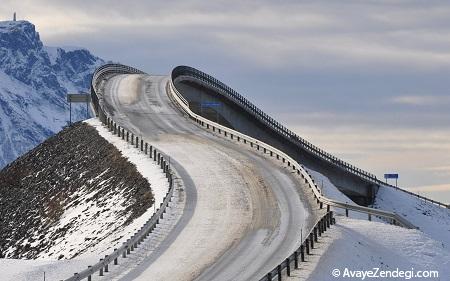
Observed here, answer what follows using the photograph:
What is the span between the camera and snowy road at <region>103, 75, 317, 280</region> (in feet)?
186

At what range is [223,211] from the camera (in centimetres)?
7050

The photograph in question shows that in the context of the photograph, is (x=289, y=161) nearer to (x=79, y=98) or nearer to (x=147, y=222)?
(x=147, y=222)

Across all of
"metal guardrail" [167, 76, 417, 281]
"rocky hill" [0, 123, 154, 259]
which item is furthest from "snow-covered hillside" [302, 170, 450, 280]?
"rocky hill" [0, 123, 154, 259]

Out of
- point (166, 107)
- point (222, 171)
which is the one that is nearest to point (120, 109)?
point (166, 107)

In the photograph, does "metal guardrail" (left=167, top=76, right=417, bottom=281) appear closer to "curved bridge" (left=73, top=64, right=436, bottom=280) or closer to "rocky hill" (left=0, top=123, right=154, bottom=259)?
"curved bridge" (left=73, top=64, right=436, bottom=280)

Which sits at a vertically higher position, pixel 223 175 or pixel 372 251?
pixel 223 175

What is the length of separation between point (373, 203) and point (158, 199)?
52.9 meters

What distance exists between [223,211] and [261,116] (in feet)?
217

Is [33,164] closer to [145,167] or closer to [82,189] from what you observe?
[82,189]

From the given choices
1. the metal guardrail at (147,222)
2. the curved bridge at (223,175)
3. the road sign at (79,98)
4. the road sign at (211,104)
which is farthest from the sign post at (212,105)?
the road sign at (79,98)

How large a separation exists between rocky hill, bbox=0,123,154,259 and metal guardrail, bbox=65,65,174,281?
1.65 metres

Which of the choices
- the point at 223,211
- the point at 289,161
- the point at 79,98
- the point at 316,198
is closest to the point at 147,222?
the point at 223,211

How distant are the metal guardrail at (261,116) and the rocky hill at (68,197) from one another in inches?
976

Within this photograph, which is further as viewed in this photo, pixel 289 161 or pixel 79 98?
pixel 79 98
